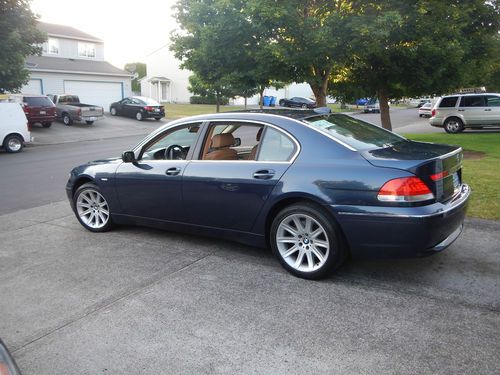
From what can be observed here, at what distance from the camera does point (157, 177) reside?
17.4ft

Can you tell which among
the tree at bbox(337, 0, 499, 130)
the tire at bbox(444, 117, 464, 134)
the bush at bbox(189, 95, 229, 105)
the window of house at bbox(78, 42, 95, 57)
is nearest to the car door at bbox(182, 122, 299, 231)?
the tree at bbox(337, 0, 499, 130)

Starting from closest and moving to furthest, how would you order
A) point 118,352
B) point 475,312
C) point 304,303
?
point 118,352
point 475,312
point 304,303

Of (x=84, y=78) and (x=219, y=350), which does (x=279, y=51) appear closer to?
(x=219, y=350)

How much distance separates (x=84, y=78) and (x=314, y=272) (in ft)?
112

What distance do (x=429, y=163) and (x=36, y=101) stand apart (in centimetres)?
2447

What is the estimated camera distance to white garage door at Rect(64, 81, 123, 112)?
34375 millimetres

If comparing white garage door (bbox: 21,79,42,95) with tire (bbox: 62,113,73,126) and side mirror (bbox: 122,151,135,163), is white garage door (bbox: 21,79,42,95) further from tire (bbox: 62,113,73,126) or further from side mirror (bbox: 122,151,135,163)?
side mirror (bbox: 122,151,135,163)

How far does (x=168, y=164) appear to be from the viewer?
5273mm

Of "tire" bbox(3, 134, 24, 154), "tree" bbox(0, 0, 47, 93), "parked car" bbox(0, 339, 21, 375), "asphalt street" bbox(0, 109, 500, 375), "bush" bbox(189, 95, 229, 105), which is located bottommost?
"asphalt street" bbox(0, 109, 500, 375)

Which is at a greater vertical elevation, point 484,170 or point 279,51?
point 279,51

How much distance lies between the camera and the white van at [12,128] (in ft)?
56.4

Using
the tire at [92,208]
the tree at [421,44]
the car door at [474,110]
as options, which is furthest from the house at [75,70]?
the tire at [92,208]

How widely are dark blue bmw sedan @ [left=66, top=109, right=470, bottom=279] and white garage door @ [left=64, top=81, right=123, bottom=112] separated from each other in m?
31.4

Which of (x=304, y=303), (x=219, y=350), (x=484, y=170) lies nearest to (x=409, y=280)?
(x=304, y=303)
